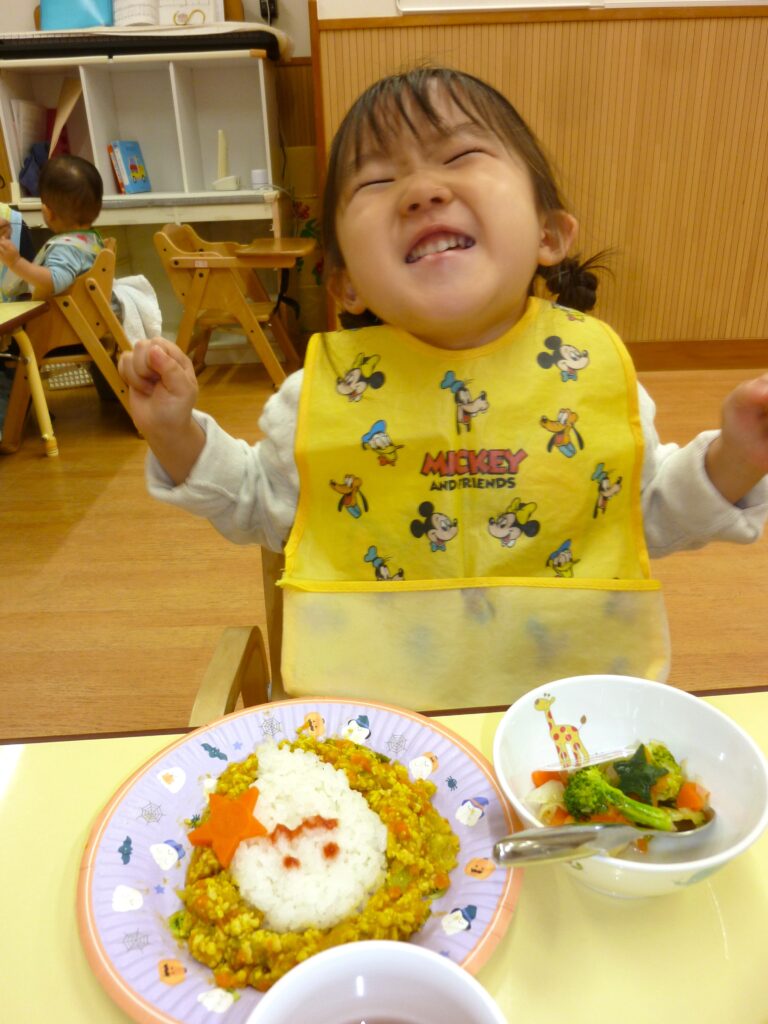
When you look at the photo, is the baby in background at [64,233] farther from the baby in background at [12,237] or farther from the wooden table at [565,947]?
the wooden table at [565,947]

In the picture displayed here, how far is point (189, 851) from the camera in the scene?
2.01 feet

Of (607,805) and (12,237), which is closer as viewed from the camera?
(607,805)

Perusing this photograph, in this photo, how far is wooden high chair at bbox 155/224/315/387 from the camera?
3.76 metres

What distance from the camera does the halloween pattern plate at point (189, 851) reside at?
492 millimetres

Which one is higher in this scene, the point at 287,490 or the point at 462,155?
the point at 462,155

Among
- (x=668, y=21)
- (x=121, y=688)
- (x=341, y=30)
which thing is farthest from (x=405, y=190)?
(x=668, y=21)

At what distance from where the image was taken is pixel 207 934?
538mm

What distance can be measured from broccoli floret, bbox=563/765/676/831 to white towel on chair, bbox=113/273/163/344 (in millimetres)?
3546

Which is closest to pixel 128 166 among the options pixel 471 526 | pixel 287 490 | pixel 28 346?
pixel 28 346

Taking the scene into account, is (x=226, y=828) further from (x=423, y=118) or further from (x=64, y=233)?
(x=64, y=233)

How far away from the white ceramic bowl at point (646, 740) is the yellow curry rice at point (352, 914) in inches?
3.1

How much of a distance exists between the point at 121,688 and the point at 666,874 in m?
1.78

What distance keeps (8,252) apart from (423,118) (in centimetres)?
281

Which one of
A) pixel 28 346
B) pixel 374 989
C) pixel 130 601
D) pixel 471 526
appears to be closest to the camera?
pixel 374 989
